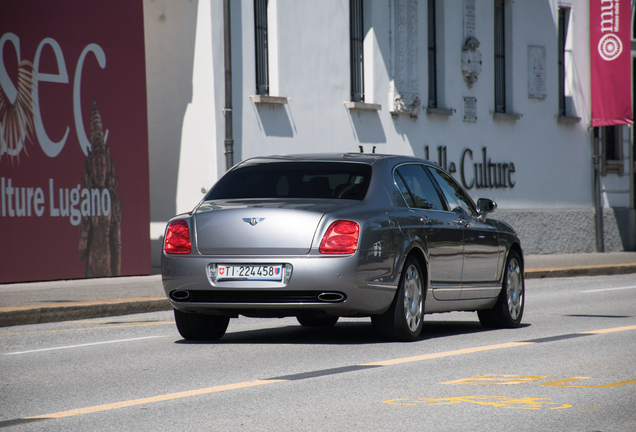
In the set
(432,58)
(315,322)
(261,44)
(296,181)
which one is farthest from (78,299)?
(432,58)

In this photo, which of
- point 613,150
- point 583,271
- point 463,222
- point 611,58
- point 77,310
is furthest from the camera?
point 613,150

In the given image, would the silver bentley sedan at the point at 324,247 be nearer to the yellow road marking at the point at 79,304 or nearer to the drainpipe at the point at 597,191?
the yellow road marking at the point at 79,304

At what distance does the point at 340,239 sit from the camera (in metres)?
8.34

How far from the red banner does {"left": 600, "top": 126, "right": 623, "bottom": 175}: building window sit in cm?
178

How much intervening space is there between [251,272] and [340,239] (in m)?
0.75

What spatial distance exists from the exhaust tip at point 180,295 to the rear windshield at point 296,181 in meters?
0.97

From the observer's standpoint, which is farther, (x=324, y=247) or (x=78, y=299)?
(x=78, y=299)

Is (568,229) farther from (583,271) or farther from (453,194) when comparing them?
(453,194)

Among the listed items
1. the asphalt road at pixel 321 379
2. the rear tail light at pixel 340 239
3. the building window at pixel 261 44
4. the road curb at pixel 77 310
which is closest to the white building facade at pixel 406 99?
the building window at pixel 261 44

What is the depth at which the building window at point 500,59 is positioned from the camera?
27.6 metres

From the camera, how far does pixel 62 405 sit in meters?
6.07

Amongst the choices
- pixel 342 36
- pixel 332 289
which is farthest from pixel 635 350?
pixel 342 36

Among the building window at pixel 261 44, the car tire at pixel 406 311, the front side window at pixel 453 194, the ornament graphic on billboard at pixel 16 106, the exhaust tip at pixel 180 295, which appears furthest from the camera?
the building window at pixel 261 44

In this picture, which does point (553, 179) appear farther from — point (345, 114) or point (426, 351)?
point (426, 351)
